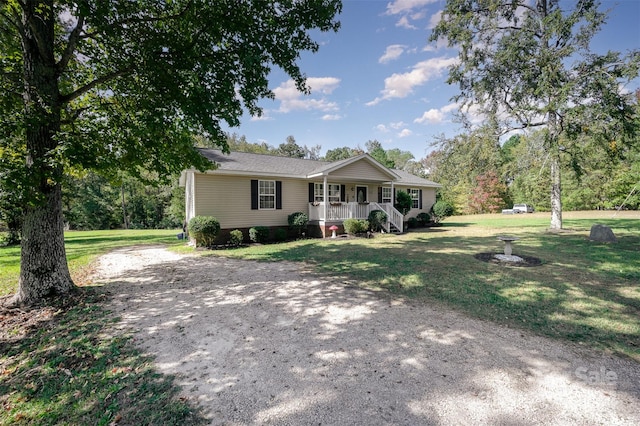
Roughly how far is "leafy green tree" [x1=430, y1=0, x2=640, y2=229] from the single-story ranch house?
24.3 ft

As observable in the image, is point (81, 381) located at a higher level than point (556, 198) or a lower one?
lower

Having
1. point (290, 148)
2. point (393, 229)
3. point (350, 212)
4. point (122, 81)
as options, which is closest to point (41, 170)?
point (122, 81)

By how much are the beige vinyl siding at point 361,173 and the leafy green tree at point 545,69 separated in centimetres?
669

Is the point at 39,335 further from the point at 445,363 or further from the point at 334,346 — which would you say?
the point at 445,363

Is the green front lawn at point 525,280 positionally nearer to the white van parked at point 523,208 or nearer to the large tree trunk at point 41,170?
the large tree trunk at point 41,170

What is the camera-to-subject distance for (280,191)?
13.9m

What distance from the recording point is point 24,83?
5.03 m

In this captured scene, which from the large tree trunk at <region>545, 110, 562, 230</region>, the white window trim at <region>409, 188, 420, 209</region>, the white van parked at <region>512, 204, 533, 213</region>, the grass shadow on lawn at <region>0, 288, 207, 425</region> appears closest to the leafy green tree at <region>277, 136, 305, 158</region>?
the white window trim at <region>409, 188, 420, 209</region>

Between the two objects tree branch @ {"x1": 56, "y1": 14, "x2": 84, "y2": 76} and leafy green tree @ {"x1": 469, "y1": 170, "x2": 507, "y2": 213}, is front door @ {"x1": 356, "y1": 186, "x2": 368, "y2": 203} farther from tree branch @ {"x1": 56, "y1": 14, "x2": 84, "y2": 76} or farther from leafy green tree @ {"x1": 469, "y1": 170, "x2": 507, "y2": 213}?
leafy green tree @ {"x1": 469, "y1": 170, "x2": 507, "y2": 213}

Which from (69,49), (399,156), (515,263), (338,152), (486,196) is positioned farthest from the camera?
(399,156)

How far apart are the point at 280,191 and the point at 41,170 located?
9.57 metres

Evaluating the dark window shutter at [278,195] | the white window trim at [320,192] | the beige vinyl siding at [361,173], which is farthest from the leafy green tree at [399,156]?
the dark window shutter at [278,195]

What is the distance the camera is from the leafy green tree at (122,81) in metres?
4.87

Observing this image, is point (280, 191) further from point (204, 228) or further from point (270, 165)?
point (204, 228)
